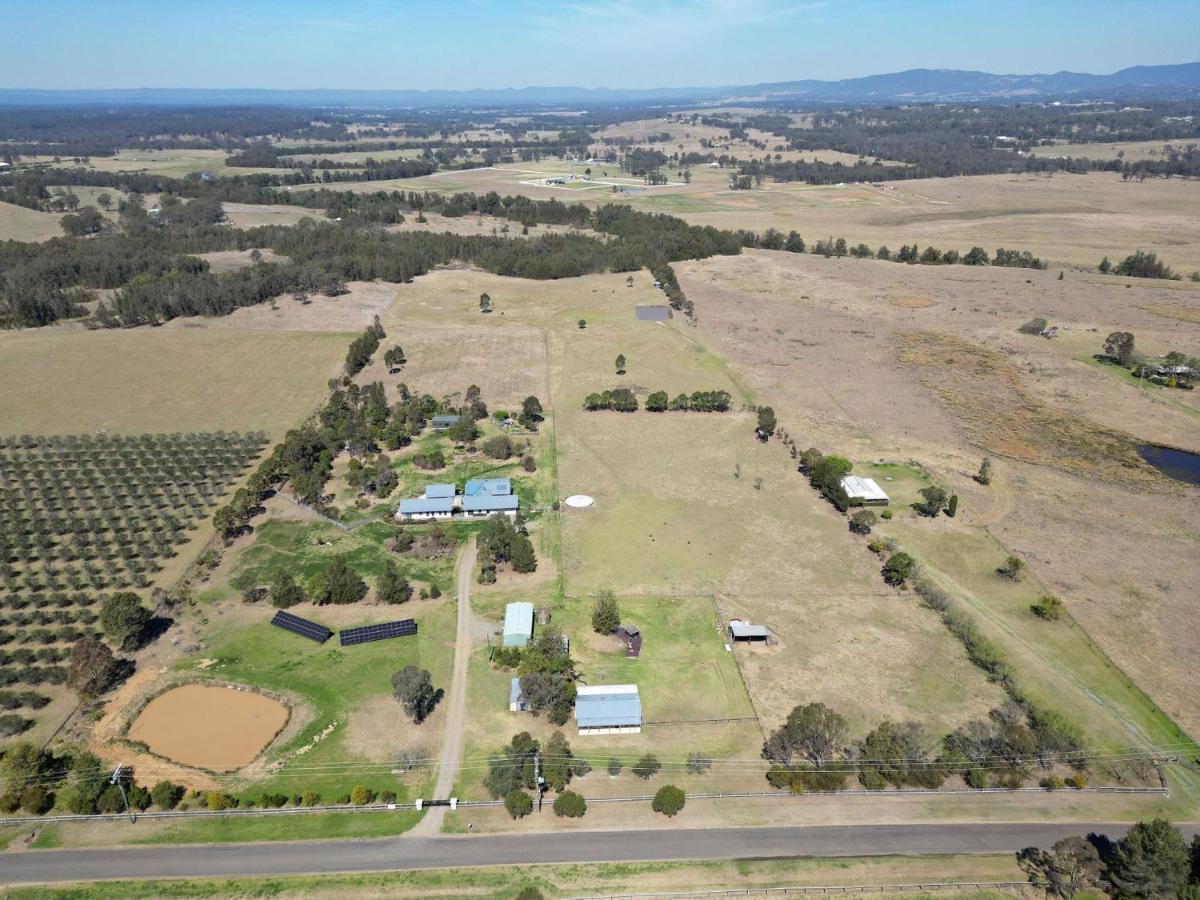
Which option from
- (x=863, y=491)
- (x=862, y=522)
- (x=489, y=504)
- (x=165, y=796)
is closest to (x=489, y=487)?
(x=489, y=504)

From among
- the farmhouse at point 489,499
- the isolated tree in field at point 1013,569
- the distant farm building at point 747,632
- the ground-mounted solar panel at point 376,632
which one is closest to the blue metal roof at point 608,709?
the distant farm building at point 747,632

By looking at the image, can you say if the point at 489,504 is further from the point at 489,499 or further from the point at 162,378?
the point at 162,378

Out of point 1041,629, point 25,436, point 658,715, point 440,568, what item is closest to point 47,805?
point 440,568

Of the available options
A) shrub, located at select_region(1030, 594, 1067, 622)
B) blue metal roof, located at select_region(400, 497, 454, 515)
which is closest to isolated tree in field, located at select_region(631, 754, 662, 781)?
shrub, located at select_region(1030, 594, 1067, 622)

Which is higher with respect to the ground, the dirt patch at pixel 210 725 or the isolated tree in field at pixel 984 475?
the isolated tree in field at pixel 984 475

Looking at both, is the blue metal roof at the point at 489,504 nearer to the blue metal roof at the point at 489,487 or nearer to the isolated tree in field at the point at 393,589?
the blue metal roof at the point at 489,487
